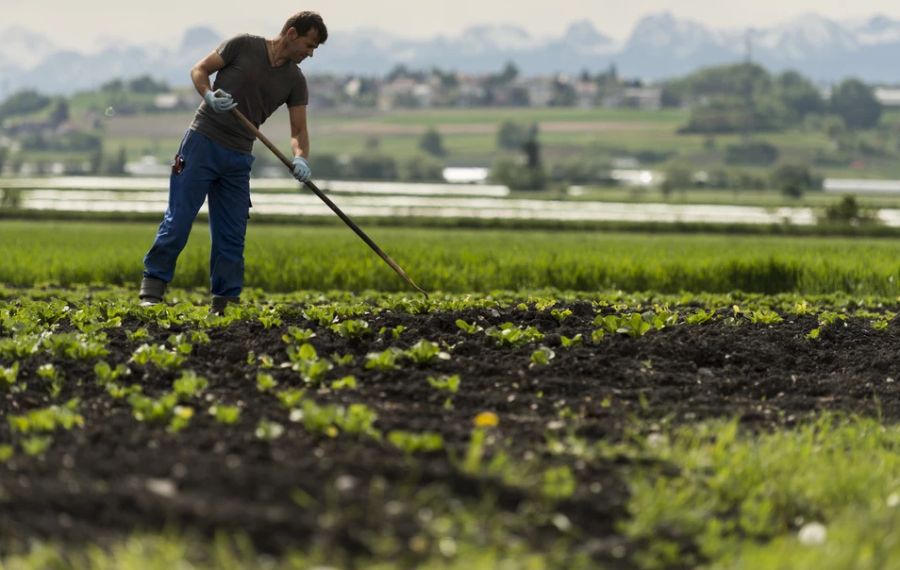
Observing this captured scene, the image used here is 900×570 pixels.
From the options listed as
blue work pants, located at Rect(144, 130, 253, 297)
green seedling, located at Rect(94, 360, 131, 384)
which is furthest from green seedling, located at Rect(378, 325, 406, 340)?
blue work pants, located at Rect(144, 130, 253, 297)

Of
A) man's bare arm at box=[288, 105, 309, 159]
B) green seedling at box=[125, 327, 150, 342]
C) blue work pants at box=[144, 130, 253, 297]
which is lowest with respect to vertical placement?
green seedling at box=[125, 327, 150, 342]

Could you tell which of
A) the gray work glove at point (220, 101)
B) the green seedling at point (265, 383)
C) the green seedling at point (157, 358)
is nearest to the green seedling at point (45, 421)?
the green seedling at point (265, 383)

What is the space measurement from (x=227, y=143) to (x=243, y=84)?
491 mm

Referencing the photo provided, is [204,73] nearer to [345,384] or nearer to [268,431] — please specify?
[345,384]

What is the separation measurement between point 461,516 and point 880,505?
1.94 meters

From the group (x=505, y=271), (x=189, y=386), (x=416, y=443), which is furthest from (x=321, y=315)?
(x=505, y=271)

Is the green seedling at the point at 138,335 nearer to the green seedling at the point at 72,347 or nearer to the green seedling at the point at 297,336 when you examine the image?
the green seedling at the point at 72,347

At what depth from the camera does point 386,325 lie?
952 centimetres

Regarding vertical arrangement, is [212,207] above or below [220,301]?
above

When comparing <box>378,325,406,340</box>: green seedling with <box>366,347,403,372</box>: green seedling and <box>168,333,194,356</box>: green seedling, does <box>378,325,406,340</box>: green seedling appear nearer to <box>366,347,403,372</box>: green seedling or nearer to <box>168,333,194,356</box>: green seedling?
<box>366,347,403,372</box>: green seedling

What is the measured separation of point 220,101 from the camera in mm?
11055

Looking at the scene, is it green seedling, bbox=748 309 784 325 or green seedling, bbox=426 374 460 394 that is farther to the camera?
green seedling, bbox=748 309 784 325

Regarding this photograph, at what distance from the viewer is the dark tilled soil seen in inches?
201

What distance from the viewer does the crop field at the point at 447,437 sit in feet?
16.4
